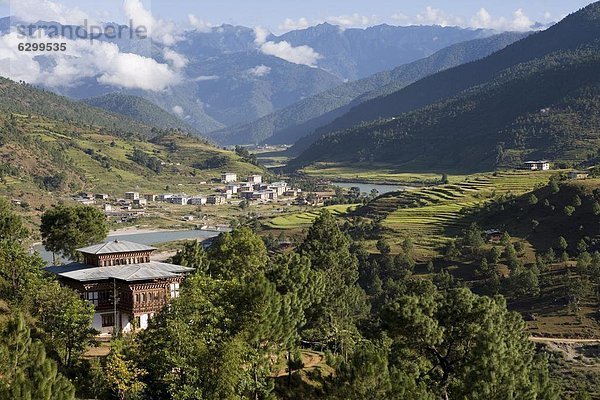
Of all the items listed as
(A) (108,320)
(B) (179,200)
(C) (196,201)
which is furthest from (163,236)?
(A) (108,320)

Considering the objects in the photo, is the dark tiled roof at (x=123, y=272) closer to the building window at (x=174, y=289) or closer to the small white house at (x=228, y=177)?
the building window at (x=174, y=289)

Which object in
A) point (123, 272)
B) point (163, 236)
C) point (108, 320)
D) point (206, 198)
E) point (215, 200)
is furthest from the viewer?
point (206, 198)

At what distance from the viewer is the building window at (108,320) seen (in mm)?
37500

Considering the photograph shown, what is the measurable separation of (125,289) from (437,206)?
7302cm

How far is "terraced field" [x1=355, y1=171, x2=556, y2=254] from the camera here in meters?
91.1

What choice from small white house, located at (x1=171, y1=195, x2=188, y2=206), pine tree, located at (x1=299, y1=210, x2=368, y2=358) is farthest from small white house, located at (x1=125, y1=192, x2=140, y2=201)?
pine tree, located at (x1=299, y1=210, x2=368, y2=358)

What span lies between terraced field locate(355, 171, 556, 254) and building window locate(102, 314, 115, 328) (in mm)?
50270

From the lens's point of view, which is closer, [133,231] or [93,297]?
[93,297]

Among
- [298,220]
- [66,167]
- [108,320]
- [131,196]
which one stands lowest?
[298,220]

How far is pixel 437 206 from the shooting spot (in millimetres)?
105000

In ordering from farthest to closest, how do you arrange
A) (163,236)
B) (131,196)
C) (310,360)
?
(131,196) → (163,236) → (310,360)

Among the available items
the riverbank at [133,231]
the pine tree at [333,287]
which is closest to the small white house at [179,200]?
the riverbank at [133,231]

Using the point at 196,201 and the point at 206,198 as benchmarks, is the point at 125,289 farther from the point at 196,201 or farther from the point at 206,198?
the point at 206,198

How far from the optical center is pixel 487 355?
29500 mm
